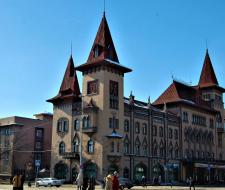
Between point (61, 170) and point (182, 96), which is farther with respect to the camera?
point (182, 96)

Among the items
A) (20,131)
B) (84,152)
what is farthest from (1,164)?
(84,152)

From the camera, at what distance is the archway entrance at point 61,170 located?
68.8 m

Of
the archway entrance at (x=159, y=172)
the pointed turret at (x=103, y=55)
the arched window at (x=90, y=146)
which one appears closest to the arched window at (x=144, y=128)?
the archway entrance at (x=159, y=172)

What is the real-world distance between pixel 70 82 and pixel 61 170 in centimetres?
1500

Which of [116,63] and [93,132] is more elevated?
[116,63]

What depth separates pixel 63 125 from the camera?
70688 mm

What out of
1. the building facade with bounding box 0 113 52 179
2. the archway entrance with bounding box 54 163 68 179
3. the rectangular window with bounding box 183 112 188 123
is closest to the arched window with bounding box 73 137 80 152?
the archway entrance with bounding box 54 163 68 179

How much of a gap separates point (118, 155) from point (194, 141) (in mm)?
25440

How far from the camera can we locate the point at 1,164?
8956 cm

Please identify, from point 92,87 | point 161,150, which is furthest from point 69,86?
point 161,150

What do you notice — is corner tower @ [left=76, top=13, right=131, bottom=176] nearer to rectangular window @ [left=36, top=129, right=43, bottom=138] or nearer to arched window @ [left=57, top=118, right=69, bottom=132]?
arched window @ [left=57, top=118, right=69, bottom=132]

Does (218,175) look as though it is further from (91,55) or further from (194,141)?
(91,55)

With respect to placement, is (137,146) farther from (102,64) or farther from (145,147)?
(102,64)

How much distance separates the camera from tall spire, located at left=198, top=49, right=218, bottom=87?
3718 inches
